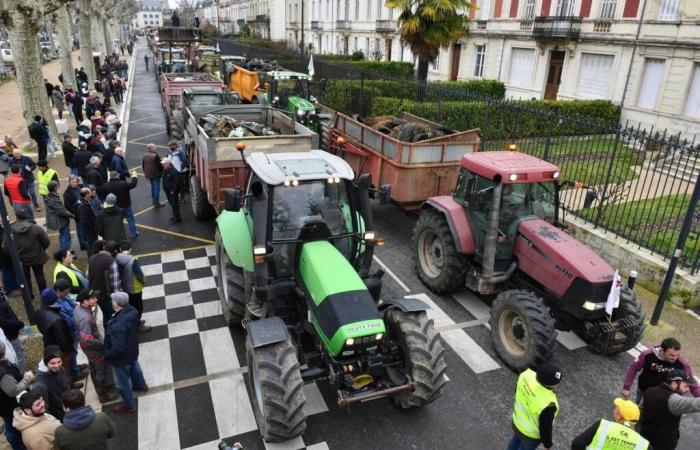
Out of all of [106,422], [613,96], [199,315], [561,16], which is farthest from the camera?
[561,16]

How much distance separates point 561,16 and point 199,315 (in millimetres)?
21154

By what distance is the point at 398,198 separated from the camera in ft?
31.0

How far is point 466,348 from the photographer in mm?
6371

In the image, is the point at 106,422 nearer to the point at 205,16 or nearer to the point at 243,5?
the point at 243,5

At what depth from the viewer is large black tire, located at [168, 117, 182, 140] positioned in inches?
595

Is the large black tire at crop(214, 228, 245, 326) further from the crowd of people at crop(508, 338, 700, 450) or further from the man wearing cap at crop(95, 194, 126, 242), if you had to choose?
the crowd of people at crop(508, 338, 700, 450)

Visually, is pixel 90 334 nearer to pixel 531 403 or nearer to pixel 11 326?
pixel 11 326

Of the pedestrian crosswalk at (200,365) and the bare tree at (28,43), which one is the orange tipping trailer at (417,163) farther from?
the bare tree at (28,43)

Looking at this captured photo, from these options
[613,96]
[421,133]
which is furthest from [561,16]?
[421,133]

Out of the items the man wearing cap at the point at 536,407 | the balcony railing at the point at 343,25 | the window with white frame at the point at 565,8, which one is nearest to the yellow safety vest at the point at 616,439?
the man wearing cap at the point at 536,407

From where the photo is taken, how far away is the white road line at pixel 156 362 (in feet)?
18.4

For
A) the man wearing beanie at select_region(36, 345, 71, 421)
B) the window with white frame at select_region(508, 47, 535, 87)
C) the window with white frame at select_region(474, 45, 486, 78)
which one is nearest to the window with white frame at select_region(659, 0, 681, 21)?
the window with white frame at select_region(508, 47, 535, 87)

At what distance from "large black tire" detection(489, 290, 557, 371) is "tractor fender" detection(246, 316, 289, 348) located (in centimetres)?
285

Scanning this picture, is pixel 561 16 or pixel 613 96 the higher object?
pixel 561 16
